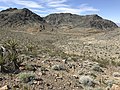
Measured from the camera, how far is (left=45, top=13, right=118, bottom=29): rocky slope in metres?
156

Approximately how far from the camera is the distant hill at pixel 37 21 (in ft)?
371

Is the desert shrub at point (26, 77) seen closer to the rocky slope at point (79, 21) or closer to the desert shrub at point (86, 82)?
the desert shrub at point (86, 82)

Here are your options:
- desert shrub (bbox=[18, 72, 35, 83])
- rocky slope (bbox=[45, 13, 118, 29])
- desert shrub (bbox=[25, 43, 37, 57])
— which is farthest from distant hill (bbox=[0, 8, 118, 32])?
desert shrub (bbox=[18, 72, 35, 83])

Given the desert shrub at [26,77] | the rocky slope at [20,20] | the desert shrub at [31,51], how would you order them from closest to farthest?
the desert shrub at [26,77] → the desert shrub at [31,51] → the rocky slope at [20,20]

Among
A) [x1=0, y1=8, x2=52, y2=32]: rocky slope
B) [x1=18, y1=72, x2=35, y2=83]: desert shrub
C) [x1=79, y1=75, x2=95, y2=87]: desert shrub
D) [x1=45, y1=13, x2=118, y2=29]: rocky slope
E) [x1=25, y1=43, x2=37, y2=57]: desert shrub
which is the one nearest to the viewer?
[x1=18, y1=72, x2=35, y2=83]: desert shrub

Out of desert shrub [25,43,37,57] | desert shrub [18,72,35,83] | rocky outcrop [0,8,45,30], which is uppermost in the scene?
rocky outcrop [0,8,45,30]

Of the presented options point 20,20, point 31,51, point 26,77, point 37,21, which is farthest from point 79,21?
point 26,77

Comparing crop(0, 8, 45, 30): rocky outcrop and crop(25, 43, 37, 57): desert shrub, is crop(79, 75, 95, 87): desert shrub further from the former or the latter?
crop(0, 8, 45, 30): rocky outcrop

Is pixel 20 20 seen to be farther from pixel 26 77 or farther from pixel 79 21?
pixel 26 77

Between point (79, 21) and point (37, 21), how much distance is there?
45811 mm

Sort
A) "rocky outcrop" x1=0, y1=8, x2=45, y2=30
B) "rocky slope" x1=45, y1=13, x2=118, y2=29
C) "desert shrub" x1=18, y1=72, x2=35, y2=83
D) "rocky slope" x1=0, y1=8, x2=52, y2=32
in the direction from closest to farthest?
1. "desert shrub" x1=18, y1=72, x2=35, y2=83
2. "rocky slope" x1=0, y1=8, x2=52, y2=32
3. "rocky outcrop" x1=0, y1=8, x2=45, y2=30
4. "rocky slope" x1=45, y1=13, x2=118, y2=29

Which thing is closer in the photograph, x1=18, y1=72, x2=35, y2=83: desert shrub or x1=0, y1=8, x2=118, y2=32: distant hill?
x1=18, y1=72, x2=35, y2=83: desert shrub

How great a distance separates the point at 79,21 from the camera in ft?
564

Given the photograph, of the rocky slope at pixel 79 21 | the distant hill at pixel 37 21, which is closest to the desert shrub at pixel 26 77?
the distant hill at pixel 37 21
